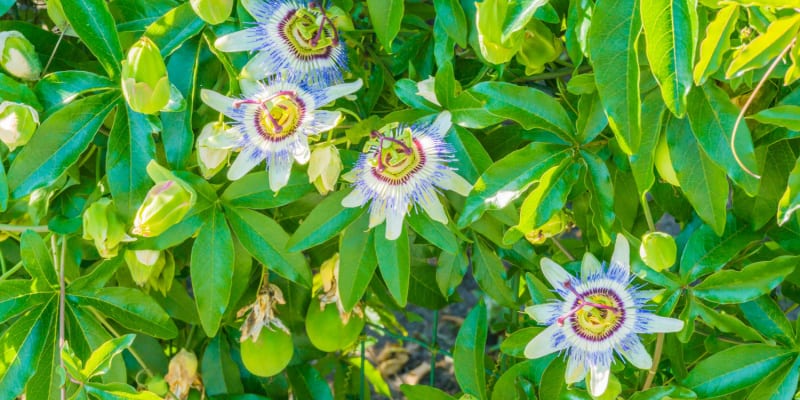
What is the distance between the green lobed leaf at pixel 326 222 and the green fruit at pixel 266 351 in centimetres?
31

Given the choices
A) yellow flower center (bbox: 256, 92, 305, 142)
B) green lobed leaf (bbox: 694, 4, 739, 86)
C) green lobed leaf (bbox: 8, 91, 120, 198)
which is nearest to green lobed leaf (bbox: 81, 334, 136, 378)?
green lobed leaf (bbox: 8, 91, 120, 198)

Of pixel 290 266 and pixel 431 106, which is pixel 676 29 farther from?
pixel 290 266

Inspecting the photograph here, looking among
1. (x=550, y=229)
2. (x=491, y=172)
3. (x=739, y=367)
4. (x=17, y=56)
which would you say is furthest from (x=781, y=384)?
(x=17, y=56)

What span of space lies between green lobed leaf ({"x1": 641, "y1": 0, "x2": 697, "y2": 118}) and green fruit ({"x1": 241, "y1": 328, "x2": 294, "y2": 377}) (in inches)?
31.4

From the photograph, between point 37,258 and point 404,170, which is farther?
point 37,258

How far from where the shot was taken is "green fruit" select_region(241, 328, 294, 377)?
1438mm

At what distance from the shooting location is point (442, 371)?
9.17 ft

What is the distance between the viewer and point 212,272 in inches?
47.7

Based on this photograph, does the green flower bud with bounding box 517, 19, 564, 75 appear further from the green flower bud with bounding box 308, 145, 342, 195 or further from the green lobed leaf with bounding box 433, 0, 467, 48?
the green flower bud with bounding box 308, 145, 342, 195

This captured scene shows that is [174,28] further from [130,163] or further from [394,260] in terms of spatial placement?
[394,260]

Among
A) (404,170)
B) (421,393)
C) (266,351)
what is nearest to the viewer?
(404,170)

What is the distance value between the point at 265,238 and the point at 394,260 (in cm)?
19

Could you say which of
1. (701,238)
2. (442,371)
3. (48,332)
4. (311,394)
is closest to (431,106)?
(701,238)

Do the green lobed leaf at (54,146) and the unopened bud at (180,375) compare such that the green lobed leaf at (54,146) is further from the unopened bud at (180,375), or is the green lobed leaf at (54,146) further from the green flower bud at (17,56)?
the unopened bud at (180,375)
